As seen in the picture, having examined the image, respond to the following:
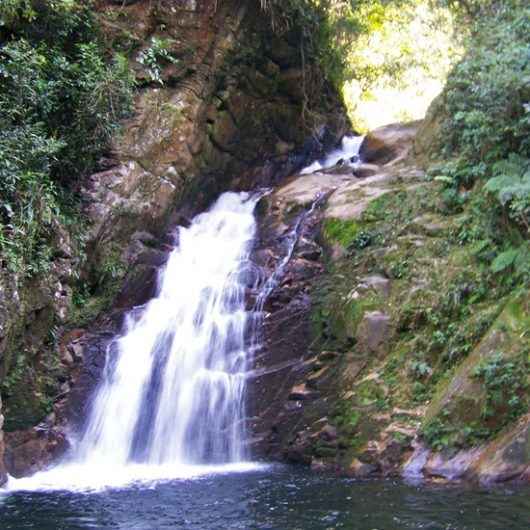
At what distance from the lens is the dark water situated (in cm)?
670

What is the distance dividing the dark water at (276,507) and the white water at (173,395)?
3.98ft

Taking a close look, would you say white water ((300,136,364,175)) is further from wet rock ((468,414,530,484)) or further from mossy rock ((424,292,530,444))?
wet rock ((468,414,530,484))

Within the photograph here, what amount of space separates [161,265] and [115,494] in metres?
7.01

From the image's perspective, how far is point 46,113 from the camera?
13438 mm

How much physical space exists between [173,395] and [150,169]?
628 cm

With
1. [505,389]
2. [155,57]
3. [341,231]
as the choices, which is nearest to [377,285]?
[341,231]

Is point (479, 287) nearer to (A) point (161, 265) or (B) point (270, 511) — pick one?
(B) point (270, 511)

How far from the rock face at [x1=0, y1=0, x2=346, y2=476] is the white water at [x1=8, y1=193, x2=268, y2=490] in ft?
1.76

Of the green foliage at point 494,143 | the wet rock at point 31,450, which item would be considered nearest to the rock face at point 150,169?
the wet rock at point 31,450

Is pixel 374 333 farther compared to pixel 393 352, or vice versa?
pixel 374 333

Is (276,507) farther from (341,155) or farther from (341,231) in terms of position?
(341,155)

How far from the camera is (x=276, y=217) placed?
1556cm

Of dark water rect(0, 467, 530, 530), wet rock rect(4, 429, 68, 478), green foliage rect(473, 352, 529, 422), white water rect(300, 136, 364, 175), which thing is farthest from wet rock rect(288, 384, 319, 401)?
white water rect(300, 136, 364, 175)

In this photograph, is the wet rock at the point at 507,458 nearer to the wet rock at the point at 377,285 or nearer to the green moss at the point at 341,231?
the wet rock at the point at 377,285
